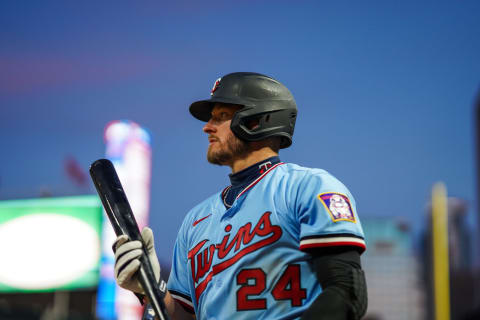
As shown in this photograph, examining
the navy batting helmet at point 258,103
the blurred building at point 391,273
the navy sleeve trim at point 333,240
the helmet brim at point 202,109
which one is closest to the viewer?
the navy sleeve trim at point 333,240

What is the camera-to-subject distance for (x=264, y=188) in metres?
3.90

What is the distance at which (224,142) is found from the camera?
4148 millimetres

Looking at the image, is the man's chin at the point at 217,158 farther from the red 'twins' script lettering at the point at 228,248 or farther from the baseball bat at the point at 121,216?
Answer: the baseball bat at the point at 121,216

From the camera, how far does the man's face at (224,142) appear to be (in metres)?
4.14

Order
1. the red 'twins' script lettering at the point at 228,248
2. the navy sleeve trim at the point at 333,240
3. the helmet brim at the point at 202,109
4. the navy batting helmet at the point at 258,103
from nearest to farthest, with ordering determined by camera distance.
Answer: the navy sleeve trim at the point at 333,240
the red 'twins' script lettering at the point at 228,248
the navy batting helmet at the point at 258,103
the helmet brim at the point at 202,109

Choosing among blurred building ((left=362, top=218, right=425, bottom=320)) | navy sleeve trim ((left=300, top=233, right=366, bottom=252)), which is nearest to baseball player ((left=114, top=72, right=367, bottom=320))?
navy sleeve trim ((left=300, top=233, right=366, bottom=252))

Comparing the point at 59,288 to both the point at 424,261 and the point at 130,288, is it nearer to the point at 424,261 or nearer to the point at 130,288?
the point at 130,288

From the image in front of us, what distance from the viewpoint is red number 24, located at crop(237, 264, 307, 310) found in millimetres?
3520

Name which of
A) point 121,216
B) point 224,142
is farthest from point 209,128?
point 121,216

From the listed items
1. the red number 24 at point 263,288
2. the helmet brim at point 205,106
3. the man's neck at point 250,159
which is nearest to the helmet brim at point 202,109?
the helmet brim at point 205,106

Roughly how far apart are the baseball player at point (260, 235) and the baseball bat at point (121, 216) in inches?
2.8

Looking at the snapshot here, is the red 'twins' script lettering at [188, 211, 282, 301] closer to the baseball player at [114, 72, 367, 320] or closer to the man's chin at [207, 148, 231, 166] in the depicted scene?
the baseball player at [114, 72, 367, 320]

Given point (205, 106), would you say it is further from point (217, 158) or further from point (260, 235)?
point (260, 235)

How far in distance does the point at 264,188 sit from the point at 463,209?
137694 mm
